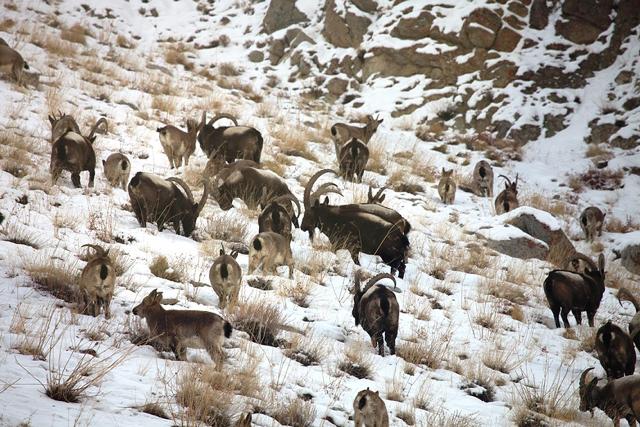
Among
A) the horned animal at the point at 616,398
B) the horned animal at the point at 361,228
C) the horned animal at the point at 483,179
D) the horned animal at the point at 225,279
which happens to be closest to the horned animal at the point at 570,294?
the horned animal at the point at 361,228

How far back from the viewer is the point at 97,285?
19.3ft

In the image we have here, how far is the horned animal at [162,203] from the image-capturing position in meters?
9.33

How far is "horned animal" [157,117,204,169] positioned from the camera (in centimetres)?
1243

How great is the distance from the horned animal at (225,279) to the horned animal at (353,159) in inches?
295

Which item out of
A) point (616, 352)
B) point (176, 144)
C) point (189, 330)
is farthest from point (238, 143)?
point (616, 352)

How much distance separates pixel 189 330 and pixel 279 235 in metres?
3.42

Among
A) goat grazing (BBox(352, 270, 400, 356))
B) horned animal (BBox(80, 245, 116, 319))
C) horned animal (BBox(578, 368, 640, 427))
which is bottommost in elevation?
horned animal (BBox(578, 368, 640, 427))

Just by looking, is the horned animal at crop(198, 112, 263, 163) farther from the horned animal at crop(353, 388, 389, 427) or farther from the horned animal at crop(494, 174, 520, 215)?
the horned animal at crop(353, 388, 389, 427)

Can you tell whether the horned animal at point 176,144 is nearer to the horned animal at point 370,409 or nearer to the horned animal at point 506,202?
the horned animal at point 506,202

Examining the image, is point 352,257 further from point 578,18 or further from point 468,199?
point 578,18

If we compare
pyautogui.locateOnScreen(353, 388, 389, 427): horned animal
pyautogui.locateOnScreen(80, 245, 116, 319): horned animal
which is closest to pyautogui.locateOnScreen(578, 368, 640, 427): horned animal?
pyautogui.locateOnScreen(353, 388, 389, 427): horned animal

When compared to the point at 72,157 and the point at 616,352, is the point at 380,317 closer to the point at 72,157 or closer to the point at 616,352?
the point at 616,352

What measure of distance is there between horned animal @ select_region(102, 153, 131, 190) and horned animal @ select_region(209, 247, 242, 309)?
15.1ft

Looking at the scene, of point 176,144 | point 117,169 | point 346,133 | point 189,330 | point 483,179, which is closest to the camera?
point 189,330
